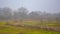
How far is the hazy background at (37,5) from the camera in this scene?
206cm

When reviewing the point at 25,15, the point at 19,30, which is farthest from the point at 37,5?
the point at 19,30

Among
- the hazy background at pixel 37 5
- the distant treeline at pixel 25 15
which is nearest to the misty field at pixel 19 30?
the distant treeline at pixel 25 15

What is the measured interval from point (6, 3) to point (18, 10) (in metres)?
0.27

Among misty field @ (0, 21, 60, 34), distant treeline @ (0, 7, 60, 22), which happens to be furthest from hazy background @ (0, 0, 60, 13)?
misty field @ (0, 21, 60, 34)

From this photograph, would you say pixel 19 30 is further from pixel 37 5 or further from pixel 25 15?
pixel 37 5

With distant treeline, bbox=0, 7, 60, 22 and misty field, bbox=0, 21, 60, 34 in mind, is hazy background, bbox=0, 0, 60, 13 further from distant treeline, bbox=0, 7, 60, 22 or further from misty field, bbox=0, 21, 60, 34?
misty field, bbox=0, 21, 60, 34

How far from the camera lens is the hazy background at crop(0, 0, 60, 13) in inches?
81.0

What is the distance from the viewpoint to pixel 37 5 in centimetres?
208

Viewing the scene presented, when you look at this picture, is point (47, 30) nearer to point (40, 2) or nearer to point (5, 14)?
point (40, 2)

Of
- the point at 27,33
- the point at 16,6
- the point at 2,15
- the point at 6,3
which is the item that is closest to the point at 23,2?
the point at 16,6

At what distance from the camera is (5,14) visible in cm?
204

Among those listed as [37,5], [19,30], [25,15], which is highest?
[37,5]

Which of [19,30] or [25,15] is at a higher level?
[25,15]

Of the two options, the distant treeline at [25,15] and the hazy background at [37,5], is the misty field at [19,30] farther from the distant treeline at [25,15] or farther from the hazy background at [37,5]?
the hazy background at [37,5]
